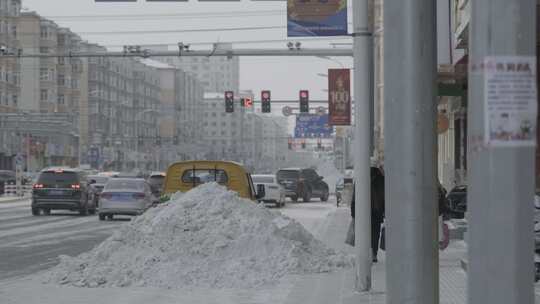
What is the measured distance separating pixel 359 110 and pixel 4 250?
11.1m

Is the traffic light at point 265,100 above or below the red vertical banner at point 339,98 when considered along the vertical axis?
above

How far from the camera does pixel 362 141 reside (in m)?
12.2

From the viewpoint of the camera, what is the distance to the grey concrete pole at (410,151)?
19.7 ft

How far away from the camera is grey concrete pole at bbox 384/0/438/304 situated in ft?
19.7

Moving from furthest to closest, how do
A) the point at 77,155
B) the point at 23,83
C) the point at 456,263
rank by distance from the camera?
the point at 77,155 → the point at 23,83 → the point at 456,263

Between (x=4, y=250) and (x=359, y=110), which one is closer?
(x=359, y=110)

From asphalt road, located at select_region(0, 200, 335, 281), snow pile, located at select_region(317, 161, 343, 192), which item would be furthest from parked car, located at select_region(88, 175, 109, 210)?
snow pile, located at select_region(317, 161, 343, 192)

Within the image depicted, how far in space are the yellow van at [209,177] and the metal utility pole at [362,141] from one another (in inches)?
325

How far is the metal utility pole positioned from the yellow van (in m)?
8.26

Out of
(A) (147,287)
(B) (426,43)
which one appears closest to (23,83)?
(A) (147,287)

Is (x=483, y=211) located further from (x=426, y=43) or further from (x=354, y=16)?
(x=354, y=16)

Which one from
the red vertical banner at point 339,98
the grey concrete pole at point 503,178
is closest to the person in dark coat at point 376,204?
the red vertical banner at point 339,98

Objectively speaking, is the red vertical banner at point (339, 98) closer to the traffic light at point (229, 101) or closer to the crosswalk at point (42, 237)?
the crosswalk at point (42, 237)

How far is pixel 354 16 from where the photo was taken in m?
12.0
